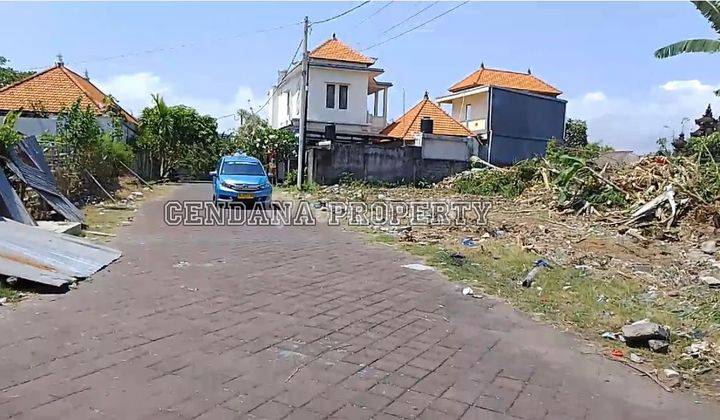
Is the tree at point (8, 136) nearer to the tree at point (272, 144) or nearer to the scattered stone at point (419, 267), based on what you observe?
the scattered stone at point (419, 267)

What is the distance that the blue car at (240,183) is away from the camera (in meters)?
18.4

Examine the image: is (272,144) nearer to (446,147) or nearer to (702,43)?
(446,147)

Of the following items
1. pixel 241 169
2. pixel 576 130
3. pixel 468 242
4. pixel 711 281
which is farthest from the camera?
pixel 576 130

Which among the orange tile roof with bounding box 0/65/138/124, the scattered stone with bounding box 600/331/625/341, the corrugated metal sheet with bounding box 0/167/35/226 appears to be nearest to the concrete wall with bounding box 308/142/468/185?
the orange tile roof with bounding box 0/65/138/124

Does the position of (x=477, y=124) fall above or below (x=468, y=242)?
above

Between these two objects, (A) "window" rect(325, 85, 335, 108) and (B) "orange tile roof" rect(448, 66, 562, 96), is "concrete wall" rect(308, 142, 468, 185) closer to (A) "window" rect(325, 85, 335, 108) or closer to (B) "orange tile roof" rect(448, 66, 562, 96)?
(A) "window" rect(325, 85, 335, 108)

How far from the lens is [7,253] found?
287 inches

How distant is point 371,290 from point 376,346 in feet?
7.91

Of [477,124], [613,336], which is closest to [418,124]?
[477,124]

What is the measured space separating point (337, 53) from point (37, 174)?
960 inches

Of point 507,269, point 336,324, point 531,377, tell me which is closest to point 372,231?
point 507,269

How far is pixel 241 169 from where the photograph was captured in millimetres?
19391

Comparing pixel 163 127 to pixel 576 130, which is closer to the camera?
pixel 163 127

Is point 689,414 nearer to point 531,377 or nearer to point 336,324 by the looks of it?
point 531,377
